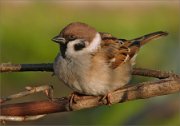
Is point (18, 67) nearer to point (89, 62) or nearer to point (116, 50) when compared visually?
point (89, 62)

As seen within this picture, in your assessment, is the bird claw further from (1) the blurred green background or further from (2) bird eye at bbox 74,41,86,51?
(1) the blurred green background

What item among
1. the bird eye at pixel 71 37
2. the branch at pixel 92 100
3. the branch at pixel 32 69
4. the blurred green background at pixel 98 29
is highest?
the bird eye at pixel 71 37

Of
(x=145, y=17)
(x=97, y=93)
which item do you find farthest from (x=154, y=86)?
(x=145, y=17)

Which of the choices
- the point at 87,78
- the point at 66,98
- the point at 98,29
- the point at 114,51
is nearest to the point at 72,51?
the point at 87,78

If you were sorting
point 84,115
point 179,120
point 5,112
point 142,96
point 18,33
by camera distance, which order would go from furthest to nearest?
1. point 18,33
2. point 84,115
3. point 179,120
4. point 142,96
5. point 5,112

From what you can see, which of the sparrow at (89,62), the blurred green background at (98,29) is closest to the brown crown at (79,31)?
the sparrow at (89,62)

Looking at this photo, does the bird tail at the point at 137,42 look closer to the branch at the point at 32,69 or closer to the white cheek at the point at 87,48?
the white cheek at the point at 87,48

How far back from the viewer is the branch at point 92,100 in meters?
2.58

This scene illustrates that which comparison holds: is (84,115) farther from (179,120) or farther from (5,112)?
(5,112)

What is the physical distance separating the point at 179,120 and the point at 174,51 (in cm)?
59

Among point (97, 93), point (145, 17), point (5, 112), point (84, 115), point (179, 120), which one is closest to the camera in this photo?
point (5, 112)

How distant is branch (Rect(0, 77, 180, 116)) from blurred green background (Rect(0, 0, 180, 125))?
1.34 m

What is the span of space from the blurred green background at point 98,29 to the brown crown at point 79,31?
106 cm

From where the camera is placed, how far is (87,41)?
3359mm
